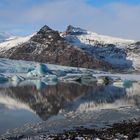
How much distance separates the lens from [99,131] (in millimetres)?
24469

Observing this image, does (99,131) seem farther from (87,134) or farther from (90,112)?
(90,112)

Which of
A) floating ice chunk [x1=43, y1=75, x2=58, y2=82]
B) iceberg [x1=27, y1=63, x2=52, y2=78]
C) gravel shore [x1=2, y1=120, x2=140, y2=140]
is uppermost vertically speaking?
iceberg [x1=27, y1=63, x2=52, y2=78]

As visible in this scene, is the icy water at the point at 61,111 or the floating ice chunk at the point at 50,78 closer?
the icy water at the point at 61,111

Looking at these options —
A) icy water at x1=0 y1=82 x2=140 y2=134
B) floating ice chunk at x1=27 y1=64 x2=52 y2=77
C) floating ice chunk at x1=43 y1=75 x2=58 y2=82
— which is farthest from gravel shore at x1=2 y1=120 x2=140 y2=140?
floating ice chunk at x1=27 y1=64 x2=52 y2=77

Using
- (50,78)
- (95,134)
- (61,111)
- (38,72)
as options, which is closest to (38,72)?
(38,72)

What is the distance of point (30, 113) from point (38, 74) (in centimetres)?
5529

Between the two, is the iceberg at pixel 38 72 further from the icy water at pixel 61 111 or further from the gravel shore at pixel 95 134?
the gravel shore at pixel 95 134

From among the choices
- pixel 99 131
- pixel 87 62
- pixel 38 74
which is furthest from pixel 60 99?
pixel 87 62

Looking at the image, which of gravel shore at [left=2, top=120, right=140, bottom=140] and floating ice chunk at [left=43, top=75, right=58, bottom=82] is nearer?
gravel shore at [left=2, top=120, right=140, bottom=140]

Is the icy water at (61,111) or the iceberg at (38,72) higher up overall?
the iceberg at (38,72)

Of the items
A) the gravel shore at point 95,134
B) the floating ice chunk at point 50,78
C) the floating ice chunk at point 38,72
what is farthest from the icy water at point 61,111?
the floating ice chunk at point 38,72

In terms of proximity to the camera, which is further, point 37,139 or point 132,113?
point 132,113

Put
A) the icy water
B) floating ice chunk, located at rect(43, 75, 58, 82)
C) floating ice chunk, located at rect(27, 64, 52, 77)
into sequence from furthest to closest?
floating ice chunk, located at rect(27, 64, 52, 77) < floating ice chunk, located at rect(43, 75, 58, 82) < the icy water

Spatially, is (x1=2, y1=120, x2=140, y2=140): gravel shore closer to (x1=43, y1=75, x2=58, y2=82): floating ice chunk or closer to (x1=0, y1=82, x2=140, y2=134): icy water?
(x1=0, y1=82, x2=140, y2=134): icy water
